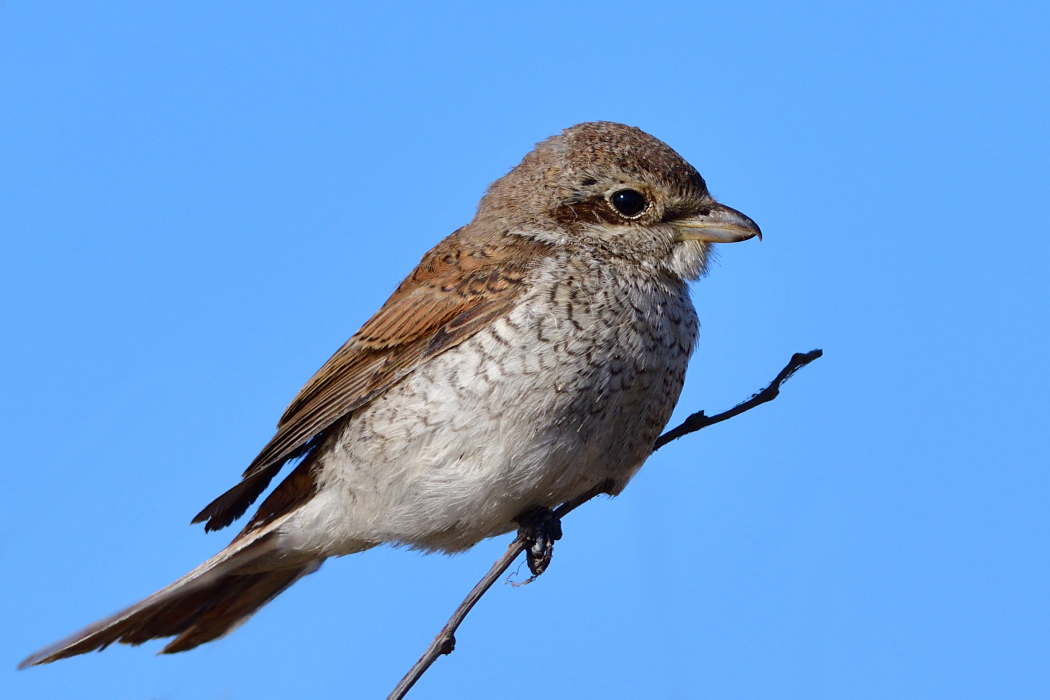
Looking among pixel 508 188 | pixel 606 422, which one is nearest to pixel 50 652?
pixel 606 422

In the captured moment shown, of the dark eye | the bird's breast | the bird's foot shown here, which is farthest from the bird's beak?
the bird's foot

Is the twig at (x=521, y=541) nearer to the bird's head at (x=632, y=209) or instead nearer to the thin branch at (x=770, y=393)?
the thin branch at (x=770, y=393)

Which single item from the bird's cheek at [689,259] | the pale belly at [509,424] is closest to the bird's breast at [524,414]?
the pale belly at [509,424]

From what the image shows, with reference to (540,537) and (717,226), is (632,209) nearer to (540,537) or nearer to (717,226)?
(717,226)

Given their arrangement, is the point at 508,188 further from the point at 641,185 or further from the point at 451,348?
the point at 451,348

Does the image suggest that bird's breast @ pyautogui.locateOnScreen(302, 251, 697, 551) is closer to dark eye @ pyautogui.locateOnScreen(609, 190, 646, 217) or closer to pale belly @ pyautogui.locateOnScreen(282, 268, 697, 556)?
pale belly @ pyautogui.locateOnScreen(282, 268, 697, 556)

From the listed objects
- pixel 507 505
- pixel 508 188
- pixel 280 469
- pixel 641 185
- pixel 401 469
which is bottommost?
pixel 507 505

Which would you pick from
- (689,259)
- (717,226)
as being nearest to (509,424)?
(689,259)
